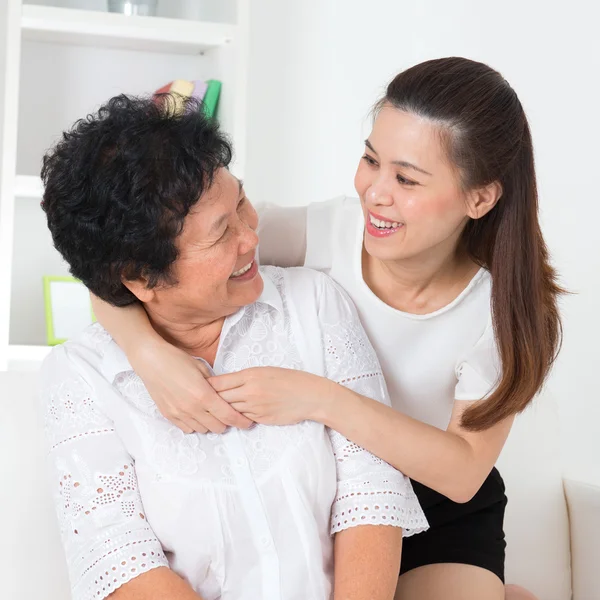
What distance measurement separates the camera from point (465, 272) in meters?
1.81

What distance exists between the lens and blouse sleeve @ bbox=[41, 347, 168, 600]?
1309 mm

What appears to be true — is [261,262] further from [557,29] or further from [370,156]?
[557,29]

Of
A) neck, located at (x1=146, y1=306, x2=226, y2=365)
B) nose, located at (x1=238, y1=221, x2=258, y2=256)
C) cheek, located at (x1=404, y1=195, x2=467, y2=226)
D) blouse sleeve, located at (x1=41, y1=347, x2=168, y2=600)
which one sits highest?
cheek, located at (x1=404, y1=195, x2=467, y2=226)

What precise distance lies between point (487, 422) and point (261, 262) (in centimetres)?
56

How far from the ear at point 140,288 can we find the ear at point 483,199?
619 mm

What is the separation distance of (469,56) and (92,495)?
7.81 feet

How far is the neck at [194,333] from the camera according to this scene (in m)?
1.51

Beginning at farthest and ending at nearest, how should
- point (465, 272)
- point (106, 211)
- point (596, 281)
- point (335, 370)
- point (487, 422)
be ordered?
point (596, 281), point (465, 272), point (487, 422), point (335, 370), point (106, 211)

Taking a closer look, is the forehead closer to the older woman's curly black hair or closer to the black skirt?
the older woman's curly black hair

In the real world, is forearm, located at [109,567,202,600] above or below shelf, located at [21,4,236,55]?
below

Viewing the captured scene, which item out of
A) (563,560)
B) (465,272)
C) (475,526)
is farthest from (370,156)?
(563,560)

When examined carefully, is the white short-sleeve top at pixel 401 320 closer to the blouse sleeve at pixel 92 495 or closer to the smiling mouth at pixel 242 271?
the smiling mouth at pixel 242 271

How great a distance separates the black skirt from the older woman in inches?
14.1

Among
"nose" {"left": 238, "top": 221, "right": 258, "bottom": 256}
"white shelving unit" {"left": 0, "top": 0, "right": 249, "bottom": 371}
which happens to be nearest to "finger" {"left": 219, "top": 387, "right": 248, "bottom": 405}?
"nose" {"left": 238, "top": 221, "right": 258, "bottom": 256}
